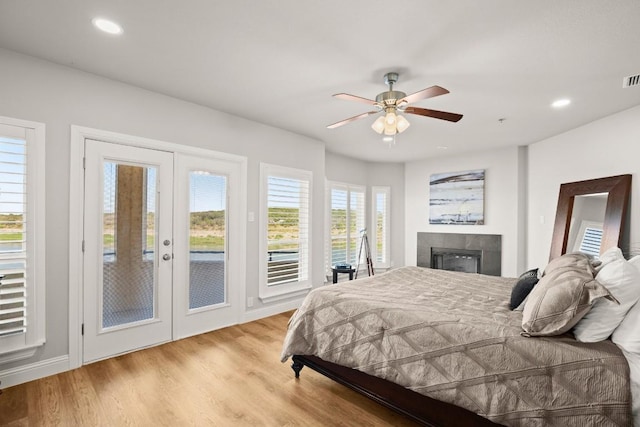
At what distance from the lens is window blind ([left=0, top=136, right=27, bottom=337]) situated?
2330 mm

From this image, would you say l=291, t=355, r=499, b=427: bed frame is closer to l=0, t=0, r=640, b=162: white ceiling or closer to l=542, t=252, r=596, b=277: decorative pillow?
l=542, t=252, r=596, b=277: decorative pillow

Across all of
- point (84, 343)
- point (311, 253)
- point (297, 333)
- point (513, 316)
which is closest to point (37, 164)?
point (84, 343)

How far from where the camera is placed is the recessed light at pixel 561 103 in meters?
3.16

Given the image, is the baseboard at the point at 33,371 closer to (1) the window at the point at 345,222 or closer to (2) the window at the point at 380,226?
(1) the window at the point at 345,222

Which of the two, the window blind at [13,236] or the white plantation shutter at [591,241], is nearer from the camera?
the window blind at [13,236]

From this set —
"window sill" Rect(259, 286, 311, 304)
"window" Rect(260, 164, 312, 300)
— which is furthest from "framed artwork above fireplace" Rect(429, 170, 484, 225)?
"window sill" Rect(259, 286, 311, 304)

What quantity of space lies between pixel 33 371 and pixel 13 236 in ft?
3.60

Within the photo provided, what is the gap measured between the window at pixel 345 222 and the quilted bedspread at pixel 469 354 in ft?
10.5

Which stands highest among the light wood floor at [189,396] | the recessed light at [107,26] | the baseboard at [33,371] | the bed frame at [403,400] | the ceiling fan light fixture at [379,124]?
the recessed light at [107,26]

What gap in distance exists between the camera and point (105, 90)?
2828mm

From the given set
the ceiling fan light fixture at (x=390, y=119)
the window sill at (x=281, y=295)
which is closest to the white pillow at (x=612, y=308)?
the ceiling fan light fixture at (x=390, y=119)

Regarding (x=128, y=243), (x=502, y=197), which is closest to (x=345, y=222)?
(x=502, y=197)

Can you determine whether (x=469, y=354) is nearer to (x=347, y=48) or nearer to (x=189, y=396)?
(x=189, y=396)

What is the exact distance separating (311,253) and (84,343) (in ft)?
9.48
